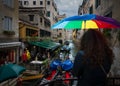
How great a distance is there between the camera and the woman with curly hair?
3857mm

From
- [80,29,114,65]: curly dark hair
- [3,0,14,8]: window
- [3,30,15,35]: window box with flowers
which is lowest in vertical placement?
[80,29,114,65]: curly dark hair

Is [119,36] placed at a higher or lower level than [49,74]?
higher

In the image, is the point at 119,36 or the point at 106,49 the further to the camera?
the point at 119,36

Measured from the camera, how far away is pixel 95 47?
12.8 feet

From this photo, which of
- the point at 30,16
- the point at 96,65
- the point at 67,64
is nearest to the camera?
the point at 96,65

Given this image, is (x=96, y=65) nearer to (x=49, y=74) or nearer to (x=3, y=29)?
(x=49, y=74)

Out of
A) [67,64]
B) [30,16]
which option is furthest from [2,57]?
[30,16]

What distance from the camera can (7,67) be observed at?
591 inches

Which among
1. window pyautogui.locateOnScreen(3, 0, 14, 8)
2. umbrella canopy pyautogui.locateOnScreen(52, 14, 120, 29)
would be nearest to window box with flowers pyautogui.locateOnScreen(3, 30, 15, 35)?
window pyautogui.locateOnScreen(3, 0, 14, 8)

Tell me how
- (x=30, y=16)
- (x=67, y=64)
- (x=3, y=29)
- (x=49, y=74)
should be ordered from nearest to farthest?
(x=67, y=64)
(x=49, y=74)
(x=3, y=29)
(x=30, y=16)

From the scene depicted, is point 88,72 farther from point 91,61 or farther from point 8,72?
A: point 8,72

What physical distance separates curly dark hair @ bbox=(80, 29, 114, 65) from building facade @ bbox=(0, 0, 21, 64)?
20020 mm

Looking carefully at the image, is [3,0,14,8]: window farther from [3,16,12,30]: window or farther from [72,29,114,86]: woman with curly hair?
[72,29,114,86]: woman with curly hair

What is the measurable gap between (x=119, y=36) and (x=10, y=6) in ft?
54.3
